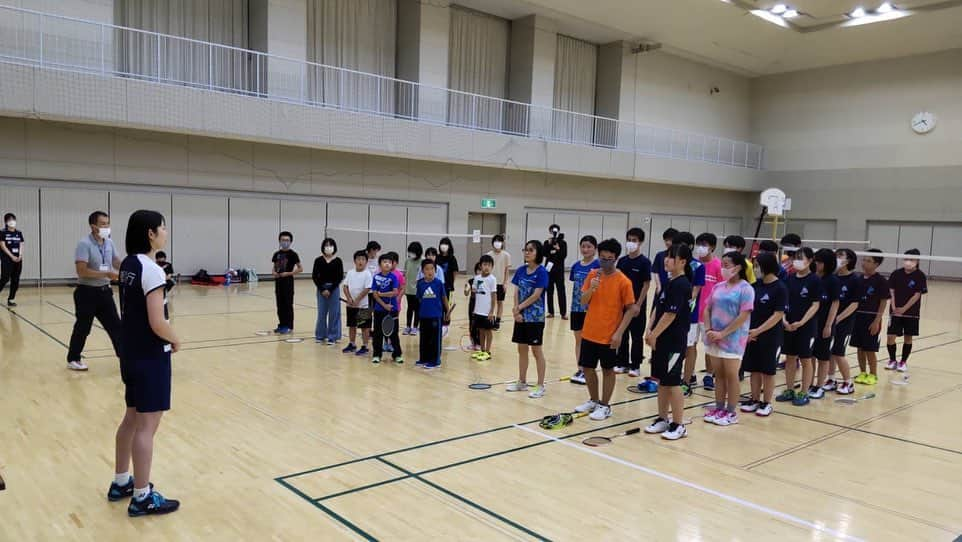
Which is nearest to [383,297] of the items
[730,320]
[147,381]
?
[730,320]

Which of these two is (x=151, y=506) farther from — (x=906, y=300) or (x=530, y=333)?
(x=906, y=300)

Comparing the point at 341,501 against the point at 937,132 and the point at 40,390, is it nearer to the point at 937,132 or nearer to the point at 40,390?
the point at 40,390

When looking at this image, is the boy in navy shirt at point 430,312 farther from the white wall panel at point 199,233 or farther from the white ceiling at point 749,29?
the white ceiling at point 749,29

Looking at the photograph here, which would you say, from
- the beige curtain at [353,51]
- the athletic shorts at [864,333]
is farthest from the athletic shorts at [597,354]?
the beige curtain at [353,51]

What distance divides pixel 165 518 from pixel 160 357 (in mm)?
1135

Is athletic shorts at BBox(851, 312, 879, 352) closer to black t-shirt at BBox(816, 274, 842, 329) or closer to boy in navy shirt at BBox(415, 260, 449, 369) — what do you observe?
black t-shirt at BBox(816, 274, 842, 329)

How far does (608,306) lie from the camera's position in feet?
22.4

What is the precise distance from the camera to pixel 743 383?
9453 mm

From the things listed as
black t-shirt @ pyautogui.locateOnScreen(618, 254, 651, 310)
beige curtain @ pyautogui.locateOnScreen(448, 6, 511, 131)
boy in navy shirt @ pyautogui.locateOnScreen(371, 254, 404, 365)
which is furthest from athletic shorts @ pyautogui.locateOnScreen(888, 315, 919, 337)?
beige curtain @ pyautogui.locateOnScreen(448, 6, 511, 131)

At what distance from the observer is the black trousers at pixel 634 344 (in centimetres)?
934

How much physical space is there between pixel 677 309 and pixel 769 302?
1590mm

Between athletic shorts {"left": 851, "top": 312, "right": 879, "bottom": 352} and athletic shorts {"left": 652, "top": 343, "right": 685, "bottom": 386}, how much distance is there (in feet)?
14.7

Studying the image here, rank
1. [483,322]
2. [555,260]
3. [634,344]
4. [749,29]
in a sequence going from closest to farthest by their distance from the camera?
[634,344] → [483,322] → [555,260] → [749,29]

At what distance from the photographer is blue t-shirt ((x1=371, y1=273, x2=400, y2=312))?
9.64m
